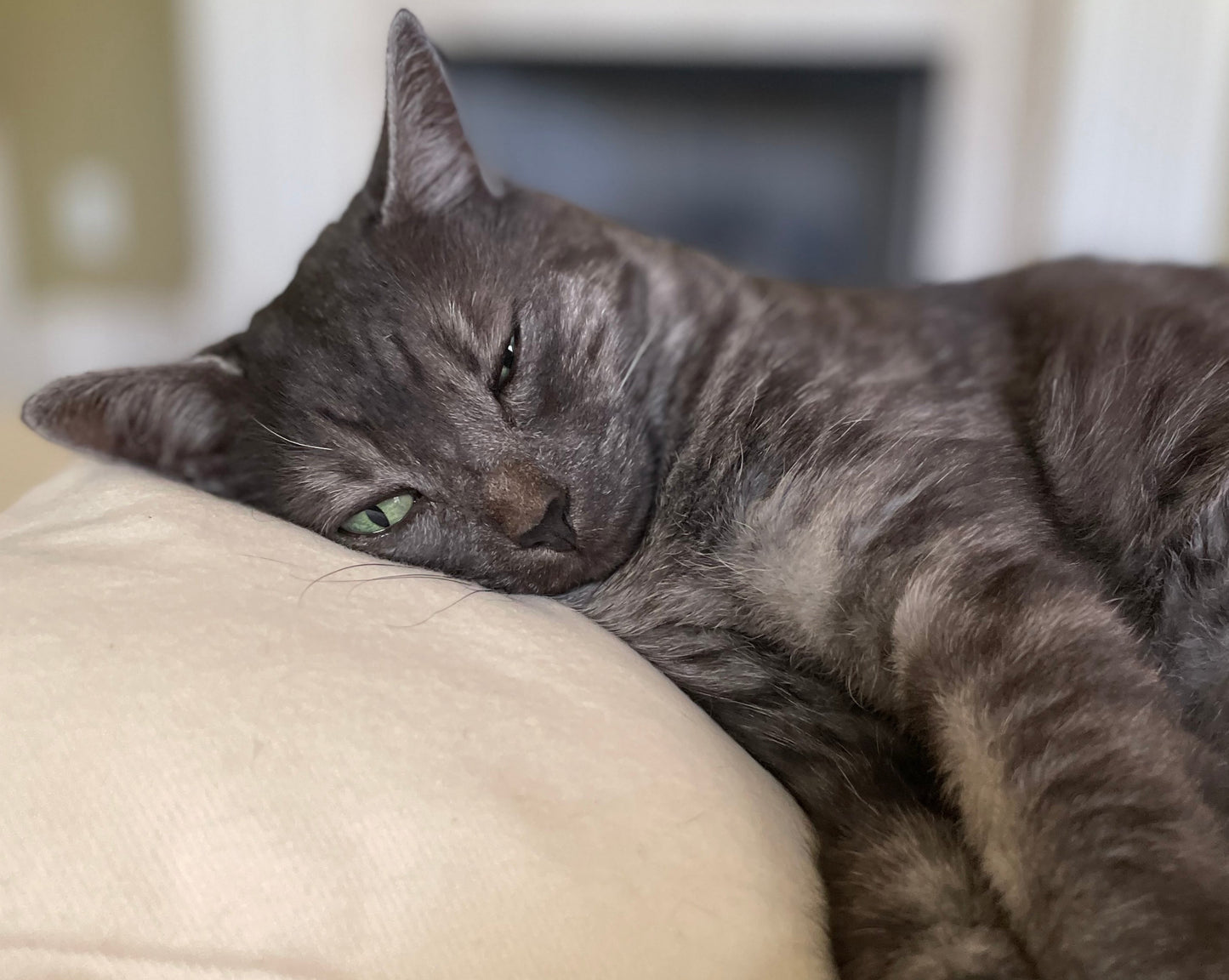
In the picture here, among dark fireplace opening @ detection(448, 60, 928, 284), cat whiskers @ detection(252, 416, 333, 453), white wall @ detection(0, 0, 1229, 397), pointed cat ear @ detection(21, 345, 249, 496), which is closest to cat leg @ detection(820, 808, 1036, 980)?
cat whiskers @ detection(252, 416, 333, 453)

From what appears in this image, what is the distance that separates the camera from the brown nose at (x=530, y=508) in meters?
1.04

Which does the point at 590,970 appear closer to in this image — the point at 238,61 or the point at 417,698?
the point at 417,698

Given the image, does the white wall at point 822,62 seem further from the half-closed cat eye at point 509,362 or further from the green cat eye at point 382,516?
the green cat eye at point 382,516

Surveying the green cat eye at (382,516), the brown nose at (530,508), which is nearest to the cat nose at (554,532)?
the brown nose at (530,508)

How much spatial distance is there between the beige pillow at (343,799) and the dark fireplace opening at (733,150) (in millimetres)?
3253

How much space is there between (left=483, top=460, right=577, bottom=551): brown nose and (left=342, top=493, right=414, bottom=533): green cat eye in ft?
0.38

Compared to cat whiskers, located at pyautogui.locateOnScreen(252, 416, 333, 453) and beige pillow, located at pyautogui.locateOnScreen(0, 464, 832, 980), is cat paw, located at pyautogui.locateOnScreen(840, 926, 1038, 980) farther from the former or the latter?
cat whiskers, located at pyautogui.locateOnScreen(252, 416, 333, 453)

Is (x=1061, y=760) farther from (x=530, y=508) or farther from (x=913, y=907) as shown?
(x=530, y=508)

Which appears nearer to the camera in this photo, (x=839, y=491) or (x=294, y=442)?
(x=839, y=491)

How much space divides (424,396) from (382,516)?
15cm

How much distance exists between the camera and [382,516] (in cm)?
112

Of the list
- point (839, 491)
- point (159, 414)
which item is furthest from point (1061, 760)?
point (159, 414)

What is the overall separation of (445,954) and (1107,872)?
448mm

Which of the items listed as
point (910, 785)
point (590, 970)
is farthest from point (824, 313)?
point (590, 970)
